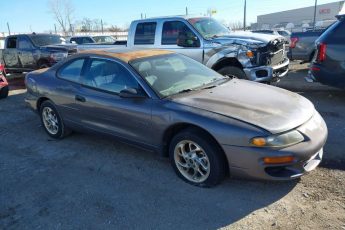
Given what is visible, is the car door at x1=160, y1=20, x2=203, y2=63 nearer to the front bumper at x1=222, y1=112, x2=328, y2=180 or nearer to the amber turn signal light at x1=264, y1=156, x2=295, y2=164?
the front bumper at x1=222, y1=112, x2=328, y2=180

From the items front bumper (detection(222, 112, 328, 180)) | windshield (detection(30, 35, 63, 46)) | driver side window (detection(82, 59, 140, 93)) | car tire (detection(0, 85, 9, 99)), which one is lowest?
car tire (detection(0, 85, 9, 99))

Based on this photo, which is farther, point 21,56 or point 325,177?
point 21,56

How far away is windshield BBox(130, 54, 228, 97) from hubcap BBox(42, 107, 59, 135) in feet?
6.55

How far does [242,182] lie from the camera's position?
3.75 meters

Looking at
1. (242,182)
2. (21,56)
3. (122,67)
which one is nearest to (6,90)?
(21,56)

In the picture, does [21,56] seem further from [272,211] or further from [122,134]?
[272,211]

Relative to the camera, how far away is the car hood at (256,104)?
3330mm

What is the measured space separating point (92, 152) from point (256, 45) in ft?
13.8

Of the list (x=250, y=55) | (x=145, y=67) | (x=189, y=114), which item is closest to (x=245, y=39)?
(x=250, y=55)

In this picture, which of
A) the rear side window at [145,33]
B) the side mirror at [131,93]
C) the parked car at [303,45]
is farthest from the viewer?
the parked car at [303,45]

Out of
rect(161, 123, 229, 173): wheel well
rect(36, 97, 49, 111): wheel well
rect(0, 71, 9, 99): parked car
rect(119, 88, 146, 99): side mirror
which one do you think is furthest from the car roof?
rect(0, 71, 9, 99): parked car

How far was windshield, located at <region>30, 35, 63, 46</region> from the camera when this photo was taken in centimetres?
1212

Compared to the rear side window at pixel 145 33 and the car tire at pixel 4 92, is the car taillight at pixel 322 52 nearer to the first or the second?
the rear side window at pixel 145 33

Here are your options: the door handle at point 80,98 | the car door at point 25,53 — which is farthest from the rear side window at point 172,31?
the car door at point 25,53
